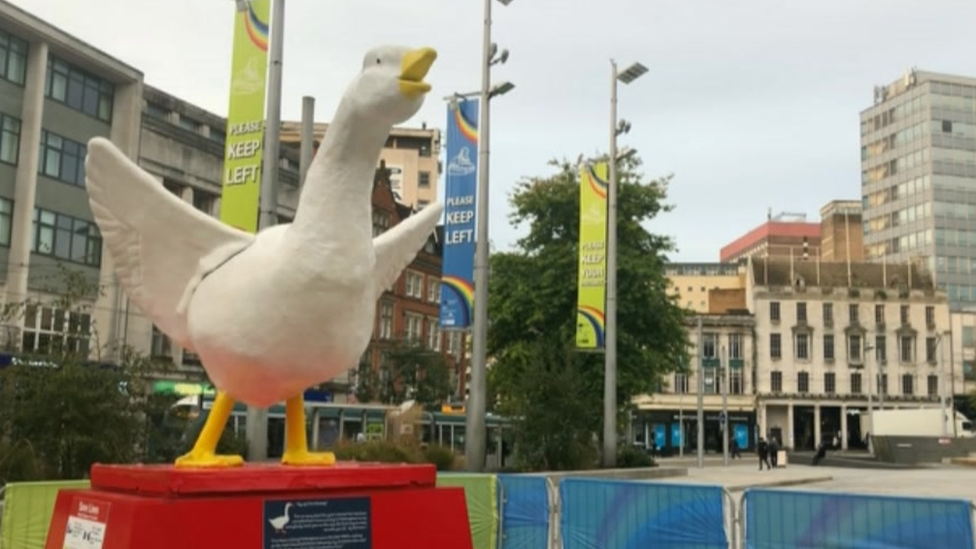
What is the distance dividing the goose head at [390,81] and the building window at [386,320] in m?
43.2

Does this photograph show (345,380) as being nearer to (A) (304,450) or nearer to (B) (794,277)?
(B) (794,277)

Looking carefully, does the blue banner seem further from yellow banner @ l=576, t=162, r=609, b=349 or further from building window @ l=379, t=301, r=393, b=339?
building window @ l=379, t=301, r=393, b=339

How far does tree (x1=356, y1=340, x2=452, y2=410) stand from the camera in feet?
140

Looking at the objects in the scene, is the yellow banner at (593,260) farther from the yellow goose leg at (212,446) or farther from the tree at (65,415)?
the yellow goose leg at (212,446)

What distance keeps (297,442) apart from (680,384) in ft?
186

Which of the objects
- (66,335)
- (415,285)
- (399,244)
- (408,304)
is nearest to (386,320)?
(408,304)

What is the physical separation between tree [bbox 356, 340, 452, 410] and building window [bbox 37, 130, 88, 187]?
15.4 meters

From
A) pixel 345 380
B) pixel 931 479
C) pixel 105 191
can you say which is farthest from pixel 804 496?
pixel 345 380

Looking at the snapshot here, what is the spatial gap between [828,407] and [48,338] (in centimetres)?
5472

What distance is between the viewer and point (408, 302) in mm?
51812

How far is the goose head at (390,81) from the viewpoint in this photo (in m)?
5.85

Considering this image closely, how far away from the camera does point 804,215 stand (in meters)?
96.0

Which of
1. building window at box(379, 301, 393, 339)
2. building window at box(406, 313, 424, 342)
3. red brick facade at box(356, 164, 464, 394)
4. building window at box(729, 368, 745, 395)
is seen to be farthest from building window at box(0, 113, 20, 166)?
building window at box(729, 368, 745, 395)

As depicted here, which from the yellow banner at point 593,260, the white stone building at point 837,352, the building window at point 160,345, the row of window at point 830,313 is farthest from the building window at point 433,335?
the yellow banner at point 593,260
